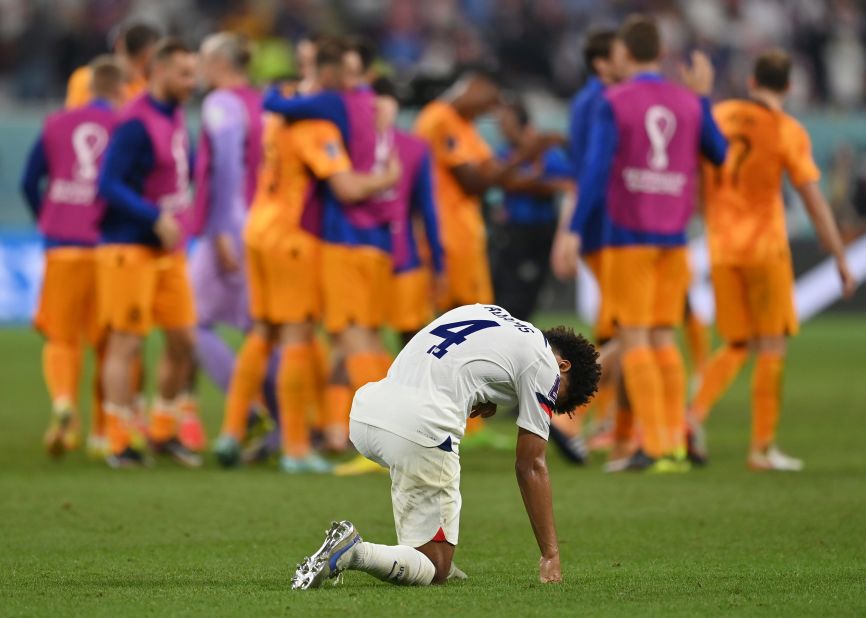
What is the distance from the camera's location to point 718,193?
10258 mm

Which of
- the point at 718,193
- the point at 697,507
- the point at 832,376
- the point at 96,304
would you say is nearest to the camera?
the point at 697,507

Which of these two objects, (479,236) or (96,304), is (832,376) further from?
(96,304)

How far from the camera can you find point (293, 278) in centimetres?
998

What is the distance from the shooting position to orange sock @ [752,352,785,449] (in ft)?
32.6

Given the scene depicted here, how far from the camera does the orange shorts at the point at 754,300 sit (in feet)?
32.8

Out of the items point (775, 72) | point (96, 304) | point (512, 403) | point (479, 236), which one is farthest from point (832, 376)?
point (512, 403)

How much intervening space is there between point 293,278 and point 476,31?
15.4 meters

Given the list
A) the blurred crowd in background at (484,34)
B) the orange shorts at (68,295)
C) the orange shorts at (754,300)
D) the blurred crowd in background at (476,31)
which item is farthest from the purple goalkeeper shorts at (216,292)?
the blurred crowd in background at (476,31)

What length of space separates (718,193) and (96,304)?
4084 millimetres

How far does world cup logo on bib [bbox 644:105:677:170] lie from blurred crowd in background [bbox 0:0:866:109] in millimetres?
14013

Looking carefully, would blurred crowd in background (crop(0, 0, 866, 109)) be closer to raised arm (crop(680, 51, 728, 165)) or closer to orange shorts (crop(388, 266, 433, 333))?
orange shorts (crop(388, 266, 433, 333))

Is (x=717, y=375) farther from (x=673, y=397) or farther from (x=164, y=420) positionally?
(x=164, y=420)

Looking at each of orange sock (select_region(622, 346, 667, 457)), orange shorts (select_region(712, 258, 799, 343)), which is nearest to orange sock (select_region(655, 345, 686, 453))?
orange sock (select_region(622, 346, 667, 457))

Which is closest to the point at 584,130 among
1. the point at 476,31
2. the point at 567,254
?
the point at 567,254
